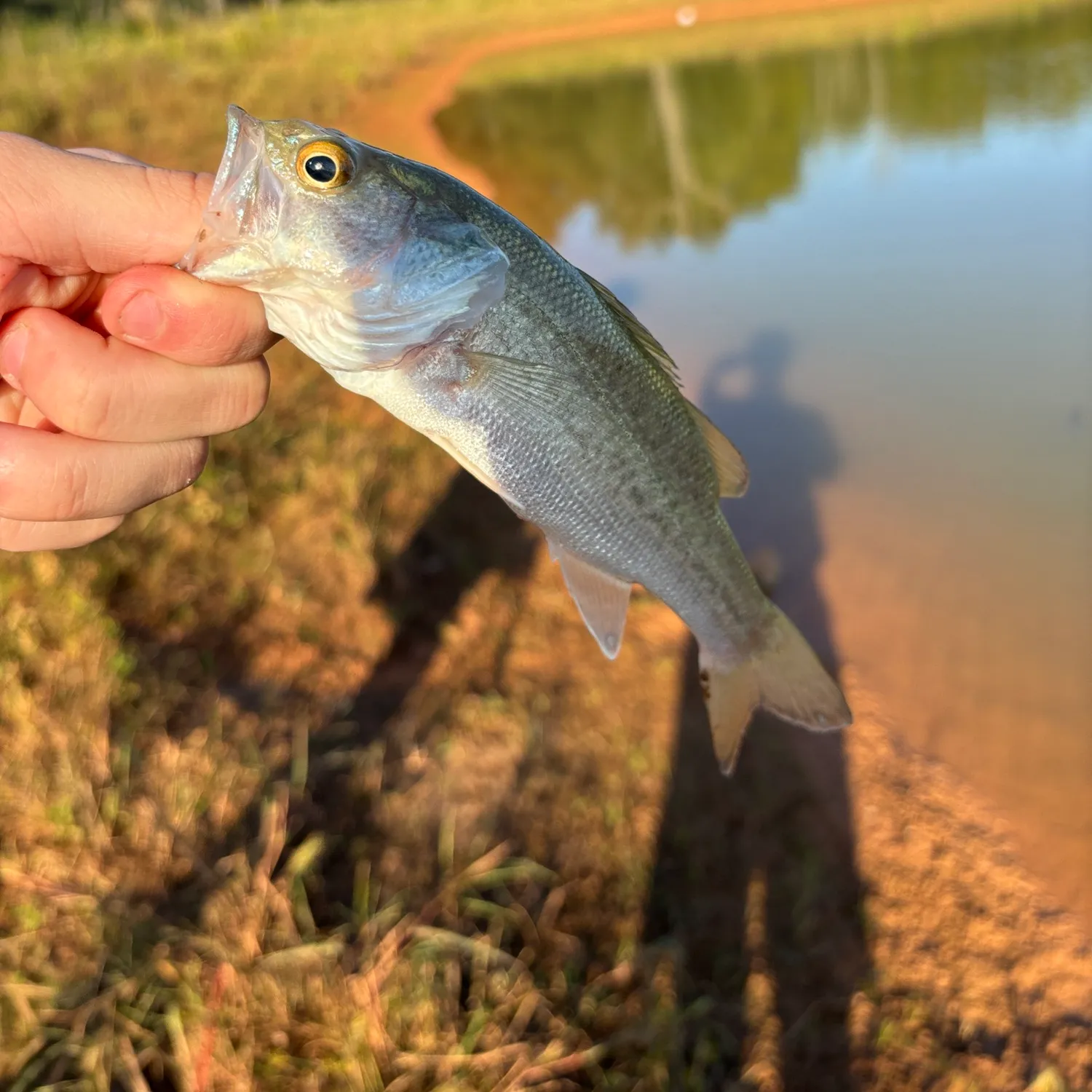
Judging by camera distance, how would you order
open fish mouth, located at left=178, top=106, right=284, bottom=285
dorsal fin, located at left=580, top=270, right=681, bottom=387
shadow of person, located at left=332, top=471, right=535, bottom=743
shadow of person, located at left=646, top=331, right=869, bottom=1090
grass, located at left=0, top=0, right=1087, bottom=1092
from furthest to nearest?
shadow of person, located at left=332, top=471, right=535, bottom=743
shadow of person, located at left=646, top=331, right=869, bottom=1090
grass, located at left=0, top=0, right=1087, bottom=1092
dorsal fin, located at left=580, top=270, right=681, bottom=387
open fish mouth, located at left=178, top=106, right=284, bottom=285

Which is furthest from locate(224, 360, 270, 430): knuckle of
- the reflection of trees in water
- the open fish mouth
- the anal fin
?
the reflection of trees in water

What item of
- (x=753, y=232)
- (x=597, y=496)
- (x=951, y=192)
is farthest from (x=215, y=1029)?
(x=951, y=192)

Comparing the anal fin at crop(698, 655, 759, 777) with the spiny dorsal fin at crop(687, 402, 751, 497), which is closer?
the spiny dorsal fin at crop(687, 402, 751, 497)

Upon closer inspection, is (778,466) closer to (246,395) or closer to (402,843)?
(402,843)

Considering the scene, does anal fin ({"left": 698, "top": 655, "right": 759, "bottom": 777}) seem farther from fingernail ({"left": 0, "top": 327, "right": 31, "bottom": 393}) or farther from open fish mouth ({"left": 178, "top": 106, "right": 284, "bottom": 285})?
fingernail ({"left": 0, "top": 327, "right": 31, "bottom": 393})

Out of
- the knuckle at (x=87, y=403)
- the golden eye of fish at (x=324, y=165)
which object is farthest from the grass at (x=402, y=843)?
the golden eye of fish at (x=324, y=165)

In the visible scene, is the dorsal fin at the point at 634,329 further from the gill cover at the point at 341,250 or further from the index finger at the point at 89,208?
the index finger at the point at 89,208
